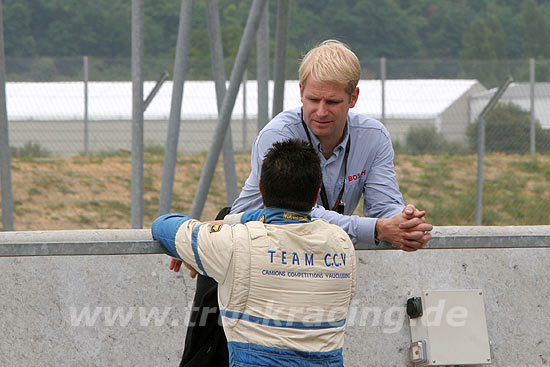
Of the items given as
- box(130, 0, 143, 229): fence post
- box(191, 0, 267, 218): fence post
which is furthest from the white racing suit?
box(130, 0, 143, 229): fence post

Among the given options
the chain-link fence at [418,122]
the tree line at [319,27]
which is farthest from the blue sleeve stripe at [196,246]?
the tree line at [319,27]

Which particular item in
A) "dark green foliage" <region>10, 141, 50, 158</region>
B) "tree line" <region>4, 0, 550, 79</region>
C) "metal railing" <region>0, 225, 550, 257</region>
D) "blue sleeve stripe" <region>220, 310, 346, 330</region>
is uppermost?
"tree line" <region>4, 0, 550, 79</region>

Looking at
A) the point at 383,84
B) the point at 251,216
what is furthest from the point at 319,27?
the point at 251,216

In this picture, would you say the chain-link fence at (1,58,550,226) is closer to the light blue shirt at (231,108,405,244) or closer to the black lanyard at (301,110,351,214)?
the light blue shirt at (231,108,405,244)

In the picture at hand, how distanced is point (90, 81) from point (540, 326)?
1626cm

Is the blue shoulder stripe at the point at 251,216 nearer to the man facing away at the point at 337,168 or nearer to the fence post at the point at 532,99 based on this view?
the man facing away at the point at 337,168

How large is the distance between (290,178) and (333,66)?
28.7 inches

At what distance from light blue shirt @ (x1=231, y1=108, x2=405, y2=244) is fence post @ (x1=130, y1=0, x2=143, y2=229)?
292 cm

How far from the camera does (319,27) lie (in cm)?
6334

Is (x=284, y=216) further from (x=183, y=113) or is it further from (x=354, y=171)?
(x=183, y=113)

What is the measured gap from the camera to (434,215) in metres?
15.1

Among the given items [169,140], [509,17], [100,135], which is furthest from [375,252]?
[509,17]

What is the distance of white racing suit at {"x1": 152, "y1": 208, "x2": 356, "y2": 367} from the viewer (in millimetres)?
3035

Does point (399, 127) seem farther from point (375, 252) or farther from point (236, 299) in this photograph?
point (236, 299)
